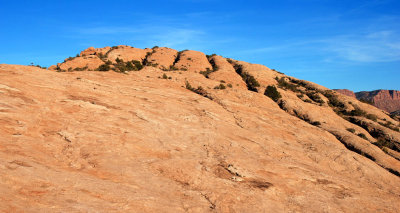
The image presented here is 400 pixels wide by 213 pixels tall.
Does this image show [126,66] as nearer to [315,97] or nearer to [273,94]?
[273,94]

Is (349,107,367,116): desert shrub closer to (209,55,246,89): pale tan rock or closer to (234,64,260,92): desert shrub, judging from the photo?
(234,64,260,92): desert shrub

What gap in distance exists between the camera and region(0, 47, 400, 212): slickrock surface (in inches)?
→ 322

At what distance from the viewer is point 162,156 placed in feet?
40.2

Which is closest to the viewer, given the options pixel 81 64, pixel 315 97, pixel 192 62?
pixel 81 64

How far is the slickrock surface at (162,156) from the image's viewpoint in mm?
8176

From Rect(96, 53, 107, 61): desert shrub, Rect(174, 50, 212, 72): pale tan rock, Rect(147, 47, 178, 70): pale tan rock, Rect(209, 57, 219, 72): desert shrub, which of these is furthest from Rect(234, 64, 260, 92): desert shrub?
Rect(96, 53, 107, 61): desert shrub

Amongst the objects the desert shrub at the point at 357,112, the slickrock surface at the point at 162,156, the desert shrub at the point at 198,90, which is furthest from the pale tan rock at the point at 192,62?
the desert shrub at the point at 357,112

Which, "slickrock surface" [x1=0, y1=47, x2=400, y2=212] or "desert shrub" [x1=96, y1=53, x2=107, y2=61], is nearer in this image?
"slickrock surface" [x1=0, y1=47, x2=400, y2=212]

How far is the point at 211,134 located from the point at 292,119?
37.8 ft

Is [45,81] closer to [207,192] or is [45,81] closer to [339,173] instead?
[207,192]

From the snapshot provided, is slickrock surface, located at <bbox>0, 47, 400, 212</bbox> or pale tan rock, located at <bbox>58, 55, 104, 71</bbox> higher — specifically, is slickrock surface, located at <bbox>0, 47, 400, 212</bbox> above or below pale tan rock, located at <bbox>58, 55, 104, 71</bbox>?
below

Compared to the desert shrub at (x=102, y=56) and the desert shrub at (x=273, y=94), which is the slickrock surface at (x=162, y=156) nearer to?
the desert shrub at (x=273, y=94)

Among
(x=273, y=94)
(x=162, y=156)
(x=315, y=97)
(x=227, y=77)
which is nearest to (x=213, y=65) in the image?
(x=227, y=77)

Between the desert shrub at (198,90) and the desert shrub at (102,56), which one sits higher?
the desert shrub at (102,56)
